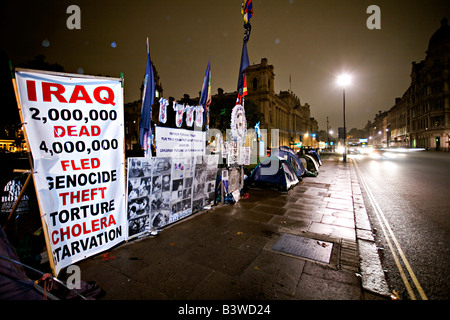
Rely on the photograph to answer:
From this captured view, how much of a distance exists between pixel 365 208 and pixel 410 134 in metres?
89.0

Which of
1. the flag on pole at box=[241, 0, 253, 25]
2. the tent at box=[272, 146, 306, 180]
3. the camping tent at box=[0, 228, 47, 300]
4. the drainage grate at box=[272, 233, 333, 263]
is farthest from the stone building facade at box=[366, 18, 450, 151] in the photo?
the camping tent at box=[0, 228, 47, 300]

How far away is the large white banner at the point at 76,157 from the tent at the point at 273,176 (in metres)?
6.53

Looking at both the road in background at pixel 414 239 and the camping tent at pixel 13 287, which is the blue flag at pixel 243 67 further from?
the camping tent at pixel 13 287

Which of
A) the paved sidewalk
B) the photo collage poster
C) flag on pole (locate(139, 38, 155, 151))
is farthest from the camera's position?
flag on pole (locate(139, 38, 155, 151))

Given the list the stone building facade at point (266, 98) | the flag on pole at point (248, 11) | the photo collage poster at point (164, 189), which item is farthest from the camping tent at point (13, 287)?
the stone building facade at point (266, 98)

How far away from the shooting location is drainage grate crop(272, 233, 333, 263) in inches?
148

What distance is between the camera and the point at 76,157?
10.6ft

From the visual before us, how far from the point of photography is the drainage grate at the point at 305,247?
376 cm

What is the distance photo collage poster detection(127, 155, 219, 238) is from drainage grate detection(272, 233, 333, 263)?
2541 mm

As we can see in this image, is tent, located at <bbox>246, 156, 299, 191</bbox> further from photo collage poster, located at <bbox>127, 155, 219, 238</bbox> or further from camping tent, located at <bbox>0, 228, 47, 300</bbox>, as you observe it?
camping tent, located at <bbox>0, 228, 47, 300</bbox>

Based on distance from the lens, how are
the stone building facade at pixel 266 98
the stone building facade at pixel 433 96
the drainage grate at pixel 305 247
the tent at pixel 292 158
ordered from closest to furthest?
the drainage grate at pixel 305 247, the tent at pixel 292 158, the stone building facade at pixel 266 98, the stone building facade at pixel 433 96

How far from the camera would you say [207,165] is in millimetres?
6121
